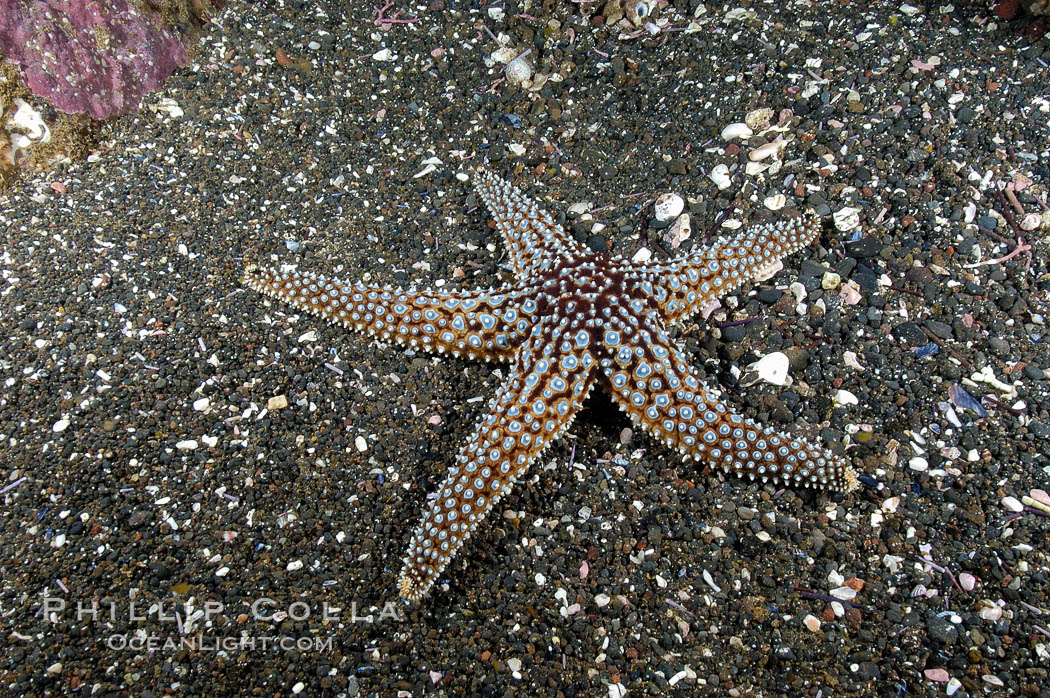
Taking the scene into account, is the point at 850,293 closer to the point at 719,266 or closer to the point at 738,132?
the point at 719,266

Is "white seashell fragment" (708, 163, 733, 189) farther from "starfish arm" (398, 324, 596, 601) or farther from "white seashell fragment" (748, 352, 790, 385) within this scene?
"starfish arm" (398, 324, 596, 601)

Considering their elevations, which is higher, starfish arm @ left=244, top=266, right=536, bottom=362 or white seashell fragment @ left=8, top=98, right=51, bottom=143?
white seashell fragment @ left=8, top=98, right=51, bottom=143

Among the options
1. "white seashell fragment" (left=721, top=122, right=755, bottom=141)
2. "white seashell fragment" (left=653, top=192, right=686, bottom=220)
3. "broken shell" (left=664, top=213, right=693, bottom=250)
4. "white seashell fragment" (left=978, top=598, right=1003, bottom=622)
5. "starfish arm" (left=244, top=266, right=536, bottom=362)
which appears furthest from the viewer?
"white seashell fragment" (left=721, top=122, right=755, bottom=141)

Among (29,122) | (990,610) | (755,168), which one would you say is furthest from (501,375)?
(29,122)

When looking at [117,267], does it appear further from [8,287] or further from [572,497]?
[572,497]

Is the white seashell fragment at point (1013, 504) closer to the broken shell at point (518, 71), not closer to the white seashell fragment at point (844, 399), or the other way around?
the white seashell fragment at point (844, 399)

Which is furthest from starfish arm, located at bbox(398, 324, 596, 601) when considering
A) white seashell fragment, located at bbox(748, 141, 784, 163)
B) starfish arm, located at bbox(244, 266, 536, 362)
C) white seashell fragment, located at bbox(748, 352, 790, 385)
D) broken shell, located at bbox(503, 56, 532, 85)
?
broken shell, located at bbox(503, 56, 532, 85)

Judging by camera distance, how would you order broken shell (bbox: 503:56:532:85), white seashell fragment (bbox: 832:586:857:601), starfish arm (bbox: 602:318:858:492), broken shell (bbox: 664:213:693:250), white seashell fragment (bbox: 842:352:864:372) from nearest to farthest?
white seashell fragment (bbox: 832:586:857:601) → starfish arm (bbox: 602:318:858:492) → white seashell fragment (bbox: 842:352:864:372) → broken shell (bbox: 664:213:693:250) → broken shell (bbox: 503:56:532:85)

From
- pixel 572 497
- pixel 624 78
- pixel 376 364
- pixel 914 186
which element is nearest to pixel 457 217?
pixel 376 364
